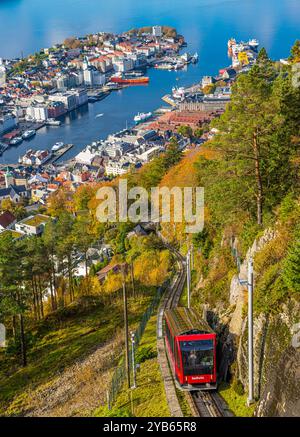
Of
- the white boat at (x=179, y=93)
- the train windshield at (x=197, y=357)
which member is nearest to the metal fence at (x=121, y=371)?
the train windshield at (x=197, y=357)

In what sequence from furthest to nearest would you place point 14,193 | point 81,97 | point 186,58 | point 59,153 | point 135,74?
point 186,58
point 135,74
point 81,97
point 59,153
point 14,193

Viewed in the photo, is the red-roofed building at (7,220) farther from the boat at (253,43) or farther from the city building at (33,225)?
the boat at (253,43)

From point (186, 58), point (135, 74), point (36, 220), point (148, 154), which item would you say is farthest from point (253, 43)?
point (36, 220)

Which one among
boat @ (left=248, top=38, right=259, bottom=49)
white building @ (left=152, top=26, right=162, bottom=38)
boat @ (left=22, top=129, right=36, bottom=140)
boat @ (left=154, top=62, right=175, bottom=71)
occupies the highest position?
white building @ (left=152, top=26, right=162, bottom=38)

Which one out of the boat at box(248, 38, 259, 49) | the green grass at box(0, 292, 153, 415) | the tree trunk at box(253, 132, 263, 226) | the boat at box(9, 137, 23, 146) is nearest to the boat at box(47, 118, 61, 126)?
the boat at box(9, 137, 23, 146)

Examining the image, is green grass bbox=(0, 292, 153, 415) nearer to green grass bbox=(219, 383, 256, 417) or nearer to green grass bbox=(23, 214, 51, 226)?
green grass bbox=(219, 383, 256, 417)

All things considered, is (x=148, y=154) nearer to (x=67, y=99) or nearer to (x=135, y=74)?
(x=67, y=99)
